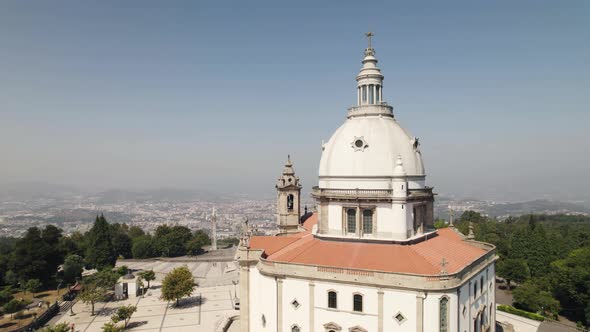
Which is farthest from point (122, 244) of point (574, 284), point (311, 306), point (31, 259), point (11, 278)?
point (574, 284)

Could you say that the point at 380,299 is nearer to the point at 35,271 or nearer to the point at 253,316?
the point at 253,316

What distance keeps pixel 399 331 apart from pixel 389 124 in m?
19.2

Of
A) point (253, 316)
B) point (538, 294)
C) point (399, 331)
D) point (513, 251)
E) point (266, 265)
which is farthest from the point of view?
point (513, 251)

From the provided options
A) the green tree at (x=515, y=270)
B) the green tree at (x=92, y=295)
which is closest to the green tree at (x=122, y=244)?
the green tree at (x=92, y=295)

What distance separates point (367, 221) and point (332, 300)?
8.39m

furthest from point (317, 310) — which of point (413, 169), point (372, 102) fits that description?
point (372, 102)

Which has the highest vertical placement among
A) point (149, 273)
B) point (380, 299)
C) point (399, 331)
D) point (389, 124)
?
point (389, 124)

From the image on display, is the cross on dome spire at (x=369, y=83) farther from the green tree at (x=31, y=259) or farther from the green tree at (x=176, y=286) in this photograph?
the green tree at (x=31, y=259)

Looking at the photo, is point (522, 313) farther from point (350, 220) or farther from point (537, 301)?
point (350, 220)

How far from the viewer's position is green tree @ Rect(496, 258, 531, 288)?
60469 millimetres

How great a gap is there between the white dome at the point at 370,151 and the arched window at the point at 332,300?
440 inches

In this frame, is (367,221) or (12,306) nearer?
(367,221)

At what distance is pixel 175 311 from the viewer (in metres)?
53.5

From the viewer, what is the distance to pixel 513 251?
70.1 m
